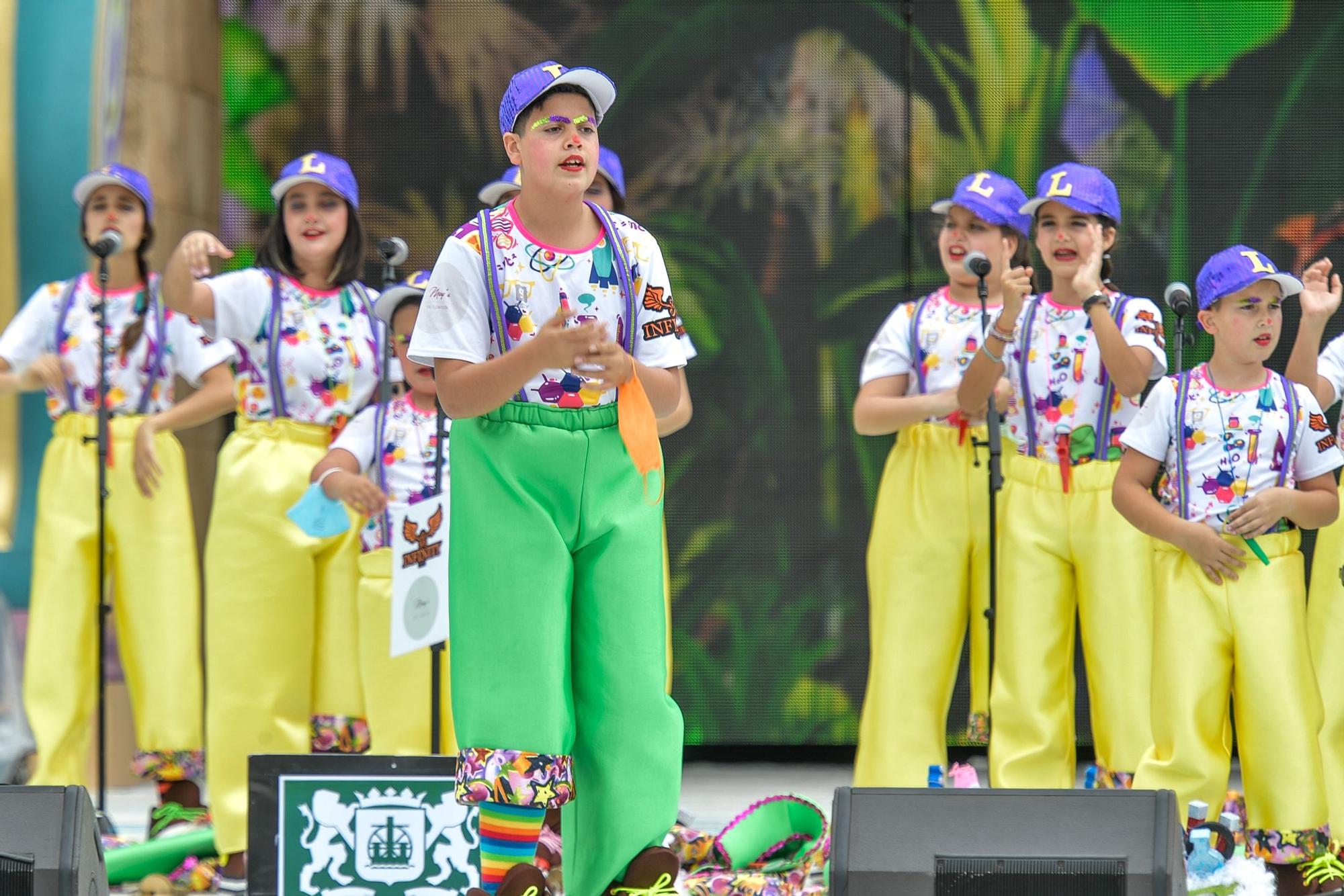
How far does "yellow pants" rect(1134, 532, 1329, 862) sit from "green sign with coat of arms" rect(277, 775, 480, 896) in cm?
160

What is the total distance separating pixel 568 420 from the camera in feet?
10.5

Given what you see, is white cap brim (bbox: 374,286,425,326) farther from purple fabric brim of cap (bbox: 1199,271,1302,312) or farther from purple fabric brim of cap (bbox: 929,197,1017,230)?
purple fabric brim of cap (bbox: 1199,271,1302,312)

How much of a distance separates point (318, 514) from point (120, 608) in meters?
1.07

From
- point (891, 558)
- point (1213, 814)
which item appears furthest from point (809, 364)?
point (1213, 814)

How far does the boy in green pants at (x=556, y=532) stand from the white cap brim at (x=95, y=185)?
2.59 metres

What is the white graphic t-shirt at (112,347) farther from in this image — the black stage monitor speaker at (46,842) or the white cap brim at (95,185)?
the black stage monitor speaker at (46,842)

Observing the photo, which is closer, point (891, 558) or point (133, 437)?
point (891, 558)

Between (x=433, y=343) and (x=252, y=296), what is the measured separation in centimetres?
197

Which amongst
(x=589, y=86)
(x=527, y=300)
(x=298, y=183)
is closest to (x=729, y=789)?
(x=298, y=183)

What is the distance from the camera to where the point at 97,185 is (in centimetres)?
548

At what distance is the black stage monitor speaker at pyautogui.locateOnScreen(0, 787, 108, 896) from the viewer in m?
3.01

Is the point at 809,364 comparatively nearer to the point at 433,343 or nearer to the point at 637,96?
the point at 637,96

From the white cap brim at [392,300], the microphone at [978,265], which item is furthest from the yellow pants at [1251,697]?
the white cap brim at [392,300]

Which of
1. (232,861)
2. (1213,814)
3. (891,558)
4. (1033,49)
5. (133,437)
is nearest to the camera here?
(1213,814)
